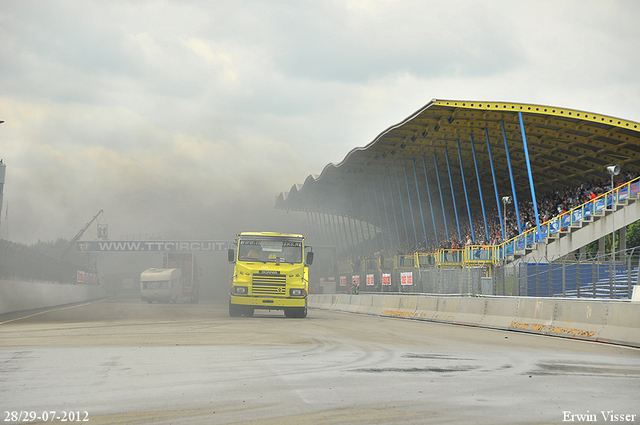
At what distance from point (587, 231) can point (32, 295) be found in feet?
89.5

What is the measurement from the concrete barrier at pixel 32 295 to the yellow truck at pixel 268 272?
37.6 ft

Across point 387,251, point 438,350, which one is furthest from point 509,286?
point 387,251

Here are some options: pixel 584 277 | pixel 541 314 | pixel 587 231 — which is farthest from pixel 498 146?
pixel 541 314

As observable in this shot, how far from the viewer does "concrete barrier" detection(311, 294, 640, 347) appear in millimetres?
15469

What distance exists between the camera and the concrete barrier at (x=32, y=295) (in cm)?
3198

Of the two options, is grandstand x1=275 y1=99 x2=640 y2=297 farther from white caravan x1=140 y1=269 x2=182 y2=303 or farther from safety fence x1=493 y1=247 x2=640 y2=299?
white caravan x1=140 y1=269 x2=182 y2=303

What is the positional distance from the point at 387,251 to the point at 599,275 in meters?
45.9

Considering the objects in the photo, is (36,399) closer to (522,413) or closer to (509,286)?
Result: (522,413)

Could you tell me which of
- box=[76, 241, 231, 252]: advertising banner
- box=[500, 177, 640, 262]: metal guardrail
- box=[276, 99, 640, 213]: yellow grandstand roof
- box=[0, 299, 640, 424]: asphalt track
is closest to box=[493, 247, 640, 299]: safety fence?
box=[0, 299, 640, 424]: asphalt track

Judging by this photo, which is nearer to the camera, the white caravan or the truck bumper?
the truck bumper

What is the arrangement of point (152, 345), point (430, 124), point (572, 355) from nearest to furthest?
point (572, 355), point (152, 345), point (430, 124)

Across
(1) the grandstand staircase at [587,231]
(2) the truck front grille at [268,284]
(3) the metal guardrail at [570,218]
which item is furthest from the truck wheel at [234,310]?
(3) the metal guardrail at [570,218]

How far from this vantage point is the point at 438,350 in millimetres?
13492

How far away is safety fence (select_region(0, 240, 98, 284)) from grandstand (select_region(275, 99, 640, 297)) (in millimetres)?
17635
